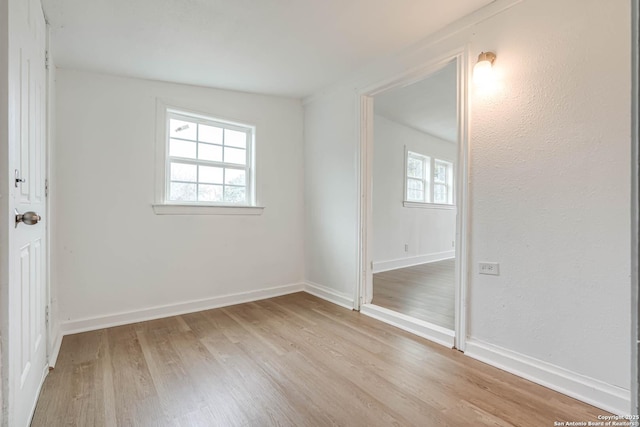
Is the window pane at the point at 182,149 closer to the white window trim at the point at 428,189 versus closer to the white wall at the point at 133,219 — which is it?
the white wall at the point at 133,219

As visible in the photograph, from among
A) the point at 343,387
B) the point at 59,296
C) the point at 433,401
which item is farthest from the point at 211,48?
the point at 433,401

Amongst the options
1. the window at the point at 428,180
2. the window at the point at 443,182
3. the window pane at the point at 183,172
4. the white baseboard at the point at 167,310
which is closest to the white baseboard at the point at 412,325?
the white baseboard at the point at 167,310

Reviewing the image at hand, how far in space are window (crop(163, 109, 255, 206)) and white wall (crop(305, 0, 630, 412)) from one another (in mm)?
2263

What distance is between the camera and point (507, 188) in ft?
6.28

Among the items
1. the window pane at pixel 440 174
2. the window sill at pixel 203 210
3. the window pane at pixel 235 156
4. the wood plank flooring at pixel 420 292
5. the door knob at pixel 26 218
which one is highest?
the window pane at pixel 440 174

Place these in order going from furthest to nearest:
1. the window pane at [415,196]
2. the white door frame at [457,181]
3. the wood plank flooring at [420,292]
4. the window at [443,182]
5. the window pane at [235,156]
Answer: the window at [443,182] → the window pane at [415,196] → the window pane at [235,156] → the wood plank flooring at [420,292] → the white door frame at [457,181]

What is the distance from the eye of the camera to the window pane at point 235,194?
3.40 m

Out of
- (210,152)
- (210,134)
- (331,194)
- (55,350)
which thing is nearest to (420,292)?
(331,194)

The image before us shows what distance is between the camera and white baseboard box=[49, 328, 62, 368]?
196cm

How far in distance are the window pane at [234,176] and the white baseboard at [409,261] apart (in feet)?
8.35

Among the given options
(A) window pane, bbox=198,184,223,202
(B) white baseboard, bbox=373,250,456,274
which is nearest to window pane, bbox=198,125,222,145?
(A) window pane, bbox=198,184,223,202

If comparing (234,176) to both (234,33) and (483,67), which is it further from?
(483,67)

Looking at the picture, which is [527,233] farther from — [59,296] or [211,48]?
[59,296]

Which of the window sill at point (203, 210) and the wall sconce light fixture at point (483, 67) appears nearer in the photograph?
the wall sconce light fixture at point (483, 67)
